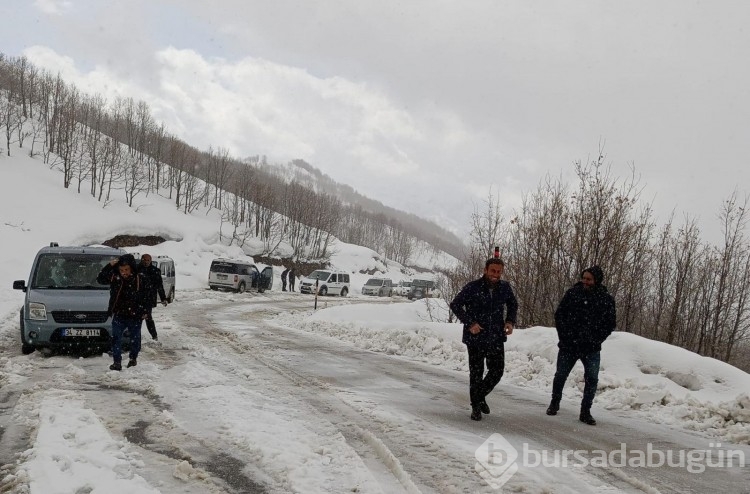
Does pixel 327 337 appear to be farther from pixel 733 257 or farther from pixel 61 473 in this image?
pixel 733 257

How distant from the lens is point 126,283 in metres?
8.05

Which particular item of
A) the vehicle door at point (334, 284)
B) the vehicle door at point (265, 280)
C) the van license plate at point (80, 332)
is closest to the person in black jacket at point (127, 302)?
the van license plate at point (80, 332)

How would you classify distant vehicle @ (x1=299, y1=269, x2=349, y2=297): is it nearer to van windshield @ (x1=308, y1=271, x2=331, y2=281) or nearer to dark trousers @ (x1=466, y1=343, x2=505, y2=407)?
van windshield @ (x1=308, y1=271, x2=331, y2=281)

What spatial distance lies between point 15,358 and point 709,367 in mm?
10972

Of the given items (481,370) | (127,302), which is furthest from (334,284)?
(481,370)

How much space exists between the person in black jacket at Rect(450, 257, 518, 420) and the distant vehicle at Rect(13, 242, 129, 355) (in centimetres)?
602

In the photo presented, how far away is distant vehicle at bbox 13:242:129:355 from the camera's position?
28.1 ft

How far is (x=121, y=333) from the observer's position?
7953mm

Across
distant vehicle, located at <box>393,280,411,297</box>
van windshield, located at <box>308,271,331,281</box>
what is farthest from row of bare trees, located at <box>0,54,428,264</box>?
van windshield, located at <box>308,271,331,281</box>

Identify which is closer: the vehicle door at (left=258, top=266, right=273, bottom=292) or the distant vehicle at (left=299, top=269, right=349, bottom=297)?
the vehicle door at (left=258, top=266, right=273, bottom=292)

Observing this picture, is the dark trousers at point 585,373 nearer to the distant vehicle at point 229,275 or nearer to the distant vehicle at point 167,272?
the distant vehicle at point 167,272

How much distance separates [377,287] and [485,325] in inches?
1695

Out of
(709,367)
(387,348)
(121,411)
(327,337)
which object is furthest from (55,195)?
(709,367)

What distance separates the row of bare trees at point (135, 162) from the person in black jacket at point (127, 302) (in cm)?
4263
